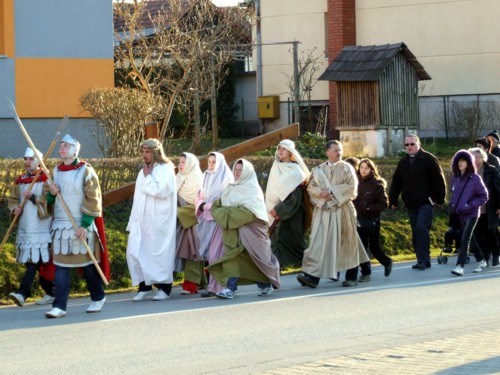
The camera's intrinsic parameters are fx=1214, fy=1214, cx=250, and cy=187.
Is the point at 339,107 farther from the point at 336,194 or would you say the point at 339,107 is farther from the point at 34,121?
the point at 336,194

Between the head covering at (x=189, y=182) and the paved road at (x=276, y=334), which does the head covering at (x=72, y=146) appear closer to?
the paved road at (x=276, y=334)

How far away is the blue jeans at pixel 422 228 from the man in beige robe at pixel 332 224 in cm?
205

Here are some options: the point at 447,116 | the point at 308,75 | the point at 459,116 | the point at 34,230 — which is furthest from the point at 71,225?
the point at 308,75

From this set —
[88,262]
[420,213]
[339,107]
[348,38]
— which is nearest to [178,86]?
[339,107]

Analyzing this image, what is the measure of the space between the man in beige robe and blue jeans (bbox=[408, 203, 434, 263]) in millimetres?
2050

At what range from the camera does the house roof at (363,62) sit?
3150 centimetres

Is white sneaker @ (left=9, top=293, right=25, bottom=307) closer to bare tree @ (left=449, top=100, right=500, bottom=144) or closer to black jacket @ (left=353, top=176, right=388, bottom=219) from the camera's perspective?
black jacket @ (left=353, top=176, right=388, bottom=219)

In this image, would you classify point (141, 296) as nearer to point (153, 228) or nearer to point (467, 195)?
point (153, 228)

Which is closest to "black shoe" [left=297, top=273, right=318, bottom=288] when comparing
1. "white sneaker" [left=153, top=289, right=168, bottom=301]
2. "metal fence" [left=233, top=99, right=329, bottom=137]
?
"white sneaker" [left=153, top=289, right=168, bottom=301]

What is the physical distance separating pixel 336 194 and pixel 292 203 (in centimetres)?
75

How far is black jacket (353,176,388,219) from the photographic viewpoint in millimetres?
16578

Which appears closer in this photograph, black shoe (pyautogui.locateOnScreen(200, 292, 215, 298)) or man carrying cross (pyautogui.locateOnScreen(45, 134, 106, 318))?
man carrying cross (pyautogui.locateOnScreen(45, 134, 106, 318))

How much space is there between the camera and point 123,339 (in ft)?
36.7

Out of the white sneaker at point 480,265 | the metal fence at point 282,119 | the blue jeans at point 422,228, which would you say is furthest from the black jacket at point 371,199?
the metal fence at point 282,119
